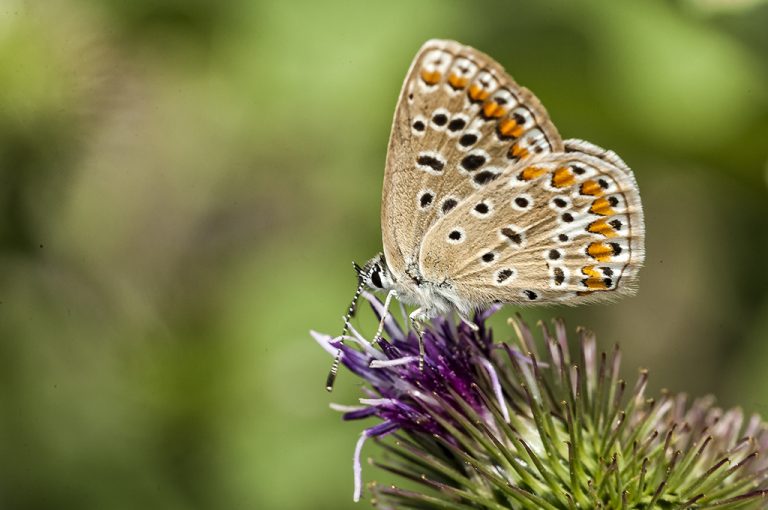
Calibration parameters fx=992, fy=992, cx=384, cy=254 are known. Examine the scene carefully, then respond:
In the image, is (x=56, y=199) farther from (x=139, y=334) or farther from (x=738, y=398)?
(x=738, y=398)

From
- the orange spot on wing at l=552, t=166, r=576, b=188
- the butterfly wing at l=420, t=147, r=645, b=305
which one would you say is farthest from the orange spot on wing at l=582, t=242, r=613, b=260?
the orange spot on wing at l=552, t=166, r=576, b=188

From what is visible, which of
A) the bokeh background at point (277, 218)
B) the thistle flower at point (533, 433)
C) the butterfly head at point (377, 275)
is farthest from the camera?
the bokeh background at point (277, 218)

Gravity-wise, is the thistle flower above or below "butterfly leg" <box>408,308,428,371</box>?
below

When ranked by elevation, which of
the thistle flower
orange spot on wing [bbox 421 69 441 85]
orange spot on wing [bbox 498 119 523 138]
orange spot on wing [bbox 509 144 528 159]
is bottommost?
the thistle flower

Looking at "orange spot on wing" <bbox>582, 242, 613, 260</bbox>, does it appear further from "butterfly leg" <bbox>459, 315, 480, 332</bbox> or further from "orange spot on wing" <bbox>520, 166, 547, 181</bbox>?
"butterfly leg" <bbox>459, 315, 480, 332</bbox>

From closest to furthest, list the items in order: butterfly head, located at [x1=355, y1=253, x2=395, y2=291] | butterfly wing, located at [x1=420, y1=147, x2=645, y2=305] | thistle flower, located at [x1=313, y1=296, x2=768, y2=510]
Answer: thistle flower, located at [x1=313, y1=296, x2=768, y2=510], butterfly wing, located at [x1=420, y1=147, x2=645, y2=305], butterfly head, located at [x1=355, y1=253, x2=395, y2=291]

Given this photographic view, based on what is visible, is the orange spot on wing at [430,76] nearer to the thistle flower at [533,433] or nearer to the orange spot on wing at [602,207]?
the orange spot on wing at [602,207]

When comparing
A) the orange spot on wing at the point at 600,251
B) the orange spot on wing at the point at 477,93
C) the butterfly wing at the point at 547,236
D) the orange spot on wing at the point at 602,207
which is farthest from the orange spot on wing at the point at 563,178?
the orange spot on wing at the point at 477,93
